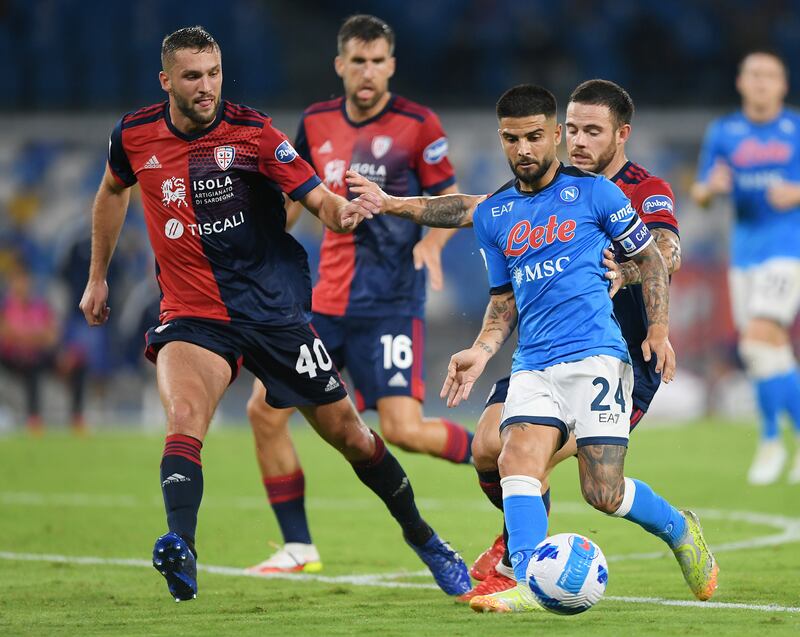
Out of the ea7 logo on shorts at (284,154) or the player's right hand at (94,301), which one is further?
the player's right hand at (94,301)

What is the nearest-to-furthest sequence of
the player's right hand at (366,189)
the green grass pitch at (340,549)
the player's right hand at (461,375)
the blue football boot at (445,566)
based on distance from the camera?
the green grass pitch at (340,549) < the player's right hand at (461,375) < the player's right hand at (366,189) < the blue football boot at (445,566)

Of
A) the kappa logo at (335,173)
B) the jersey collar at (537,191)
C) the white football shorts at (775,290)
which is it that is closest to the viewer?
the jersey collar at (537,191)

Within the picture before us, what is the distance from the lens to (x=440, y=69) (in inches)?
914

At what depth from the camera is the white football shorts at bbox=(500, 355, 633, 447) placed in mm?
5727

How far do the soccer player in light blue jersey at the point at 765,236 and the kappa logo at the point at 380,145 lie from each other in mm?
3745

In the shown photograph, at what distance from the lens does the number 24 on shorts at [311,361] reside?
6.36m

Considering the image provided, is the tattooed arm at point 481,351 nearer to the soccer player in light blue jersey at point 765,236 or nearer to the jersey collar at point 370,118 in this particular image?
the jersey collar at point 370,118

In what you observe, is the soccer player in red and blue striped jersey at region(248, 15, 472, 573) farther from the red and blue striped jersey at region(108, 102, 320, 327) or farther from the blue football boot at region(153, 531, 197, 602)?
the blue football boot at region(153, 531, 197, 602)

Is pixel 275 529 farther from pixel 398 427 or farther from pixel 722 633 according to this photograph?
pixel 722 633

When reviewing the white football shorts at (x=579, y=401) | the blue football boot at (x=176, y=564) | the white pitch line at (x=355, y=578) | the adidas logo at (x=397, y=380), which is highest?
Answer: the white football shorts at (x=579, y=401)

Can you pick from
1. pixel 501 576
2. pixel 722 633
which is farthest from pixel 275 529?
pixel 722 633

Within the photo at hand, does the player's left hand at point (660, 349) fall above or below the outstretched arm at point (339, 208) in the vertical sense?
below

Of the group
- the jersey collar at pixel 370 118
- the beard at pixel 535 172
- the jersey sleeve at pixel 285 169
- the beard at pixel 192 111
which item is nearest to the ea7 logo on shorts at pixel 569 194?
the beard at pixel 535 172

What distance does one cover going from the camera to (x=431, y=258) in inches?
303
